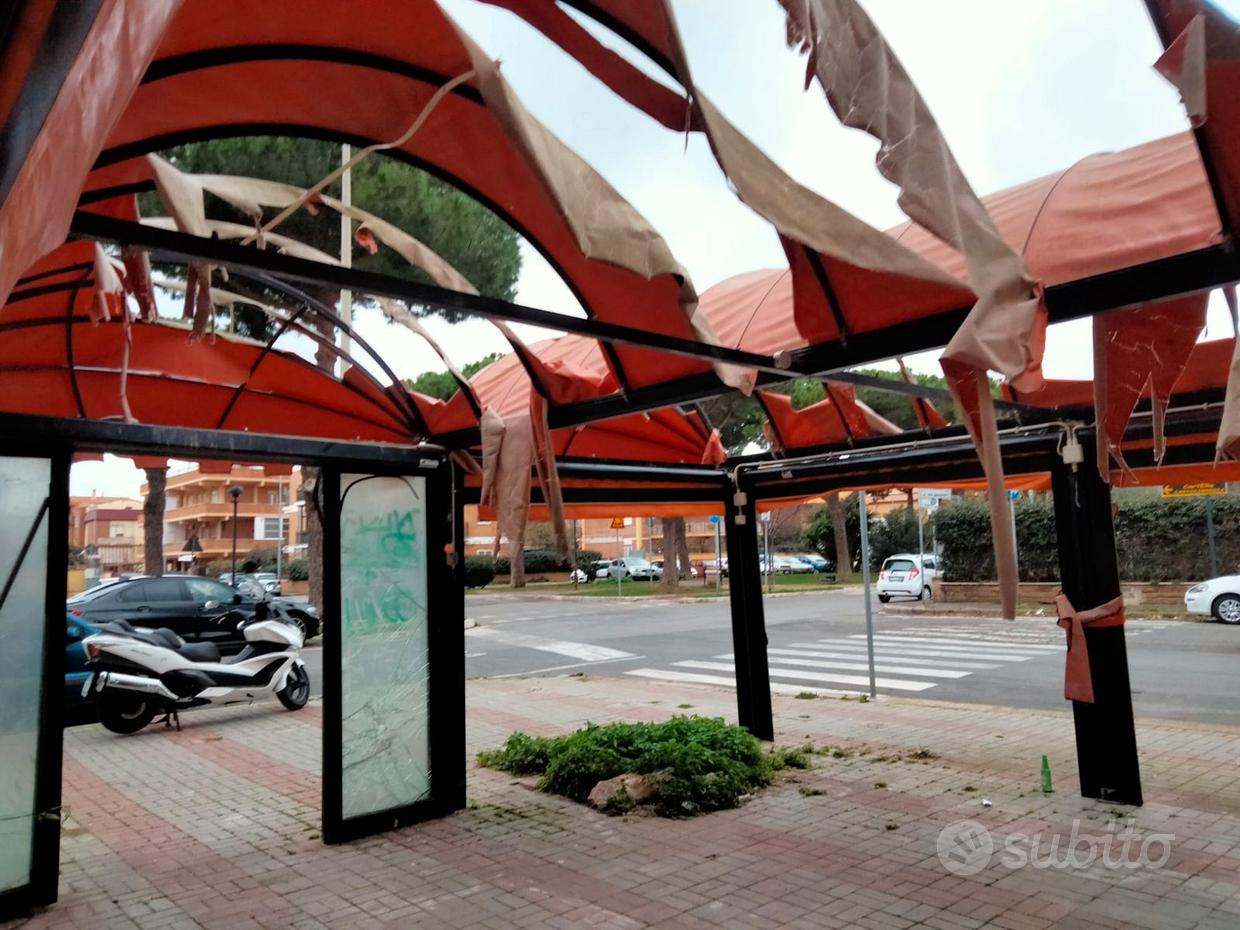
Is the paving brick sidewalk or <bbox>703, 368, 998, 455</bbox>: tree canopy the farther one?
<bbox>703, 368, 998, 455</bbox>: tree canopy

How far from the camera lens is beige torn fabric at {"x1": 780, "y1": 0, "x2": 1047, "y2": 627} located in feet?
8.00

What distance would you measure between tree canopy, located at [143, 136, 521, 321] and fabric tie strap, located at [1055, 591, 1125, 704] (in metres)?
5.27

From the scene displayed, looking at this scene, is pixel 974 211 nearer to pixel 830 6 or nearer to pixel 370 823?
pixel 830 6

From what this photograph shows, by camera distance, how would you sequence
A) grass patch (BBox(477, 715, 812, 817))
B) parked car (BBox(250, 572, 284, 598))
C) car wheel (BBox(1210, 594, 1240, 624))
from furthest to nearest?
parked car (BBox(250, 572, 284, 598)), car wheel (BBox(1210, 594, 1240, 624)), grass patch (BBox(477, 715, 812, 817))

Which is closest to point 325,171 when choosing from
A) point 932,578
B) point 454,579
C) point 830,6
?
point 454,579

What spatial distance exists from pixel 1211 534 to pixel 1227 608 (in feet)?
13.4

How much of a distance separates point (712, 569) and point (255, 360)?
3597 centimetres

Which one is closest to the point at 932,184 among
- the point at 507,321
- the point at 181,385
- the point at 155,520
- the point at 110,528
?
the point at 507,321

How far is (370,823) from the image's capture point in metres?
5.41

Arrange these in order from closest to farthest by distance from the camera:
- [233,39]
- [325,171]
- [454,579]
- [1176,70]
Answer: [1176,70], [233,39], [454,579], [325,171]

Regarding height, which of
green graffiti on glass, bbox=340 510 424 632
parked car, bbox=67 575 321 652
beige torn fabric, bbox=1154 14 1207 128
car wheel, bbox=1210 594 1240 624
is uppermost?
beige torn fabric, bbox=1154 14 1207 128

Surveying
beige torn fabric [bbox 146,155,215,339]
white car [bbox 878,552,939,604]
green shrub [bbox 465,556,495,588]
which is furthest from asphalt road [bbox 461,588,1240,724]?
green shrub [bbox 465,556,495,588]

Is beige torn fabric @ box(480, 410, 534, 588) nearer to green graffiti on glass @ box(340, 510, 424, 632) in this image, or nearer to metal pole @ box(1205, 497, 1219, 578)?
green graffiti on glass @ box(340, 510, 424, 632)

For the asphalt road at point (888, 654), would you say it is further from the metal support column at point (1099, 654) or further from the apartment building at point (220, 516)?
the apartment building at point (220, 516)
